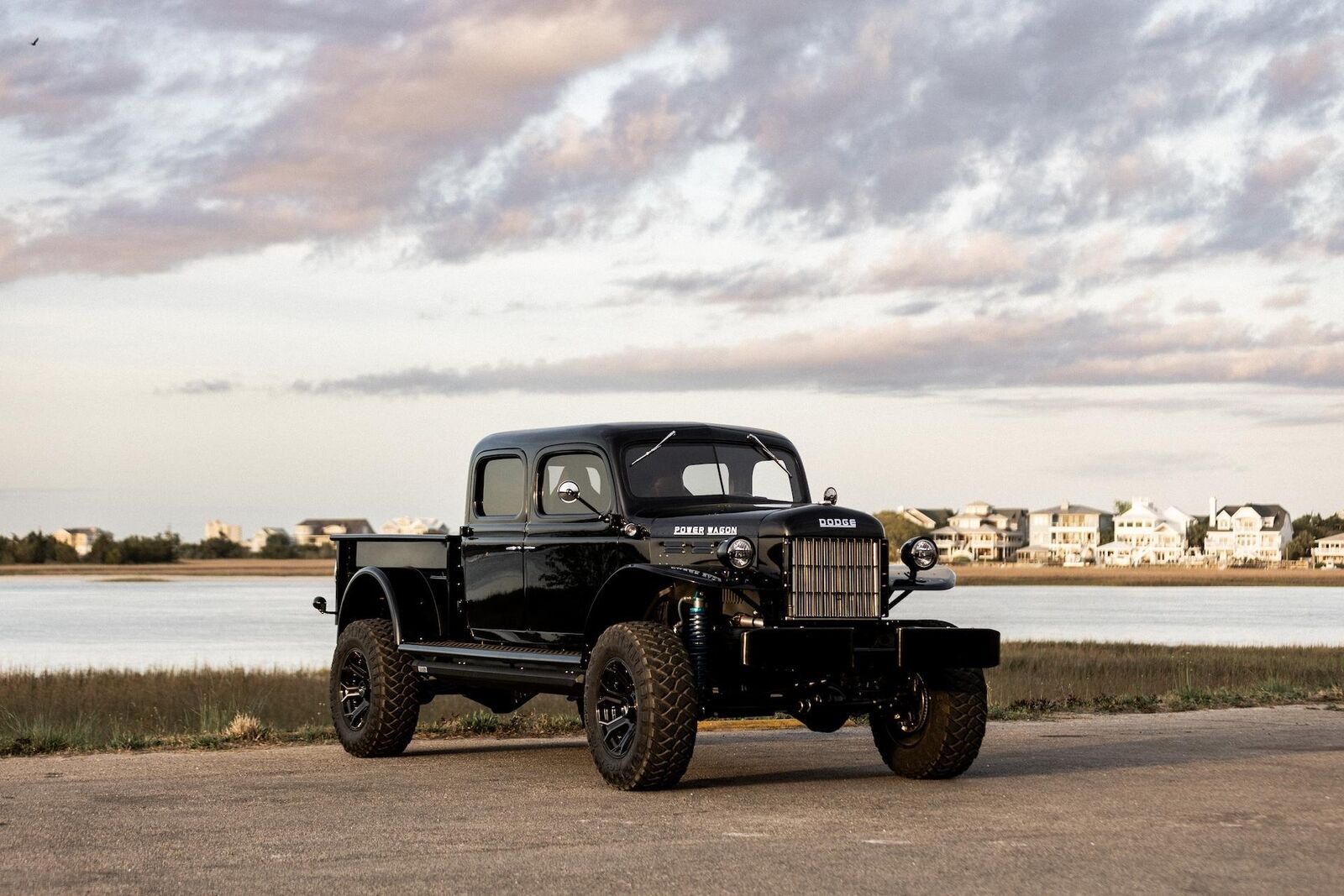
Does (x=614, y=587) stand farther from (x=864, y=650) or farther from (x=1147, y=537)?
(x=1147, y=537)

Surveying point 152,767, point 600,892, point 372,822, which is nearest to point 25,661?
point 152,767

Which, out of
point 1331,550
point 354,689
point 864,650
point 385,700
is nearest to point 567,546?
point 385,700

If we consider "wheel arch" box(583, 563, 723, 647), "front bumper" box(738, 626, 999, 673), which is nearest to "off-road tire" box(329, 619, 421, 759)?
"wheel arch" box(583, 563, 723, 647)

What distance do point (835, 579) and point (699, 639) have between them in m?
0.95

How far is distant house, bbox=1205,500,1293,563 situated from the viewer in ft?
568

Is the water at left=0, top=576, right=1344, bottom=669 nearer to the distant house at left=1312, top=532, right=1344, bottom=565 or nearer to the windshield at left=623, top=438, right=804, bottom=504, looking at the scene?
the windshield at left=623, top=438, right=804, bottom=504

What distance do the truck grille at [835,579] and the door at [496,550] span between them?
2.47m

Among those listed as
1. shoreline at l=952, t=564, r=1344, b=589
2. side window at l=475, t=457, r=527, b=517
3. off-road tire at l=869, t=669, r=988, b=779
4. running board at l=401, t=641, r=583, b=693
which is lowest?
shoreline at l=952, t=564, r=1344, b=589

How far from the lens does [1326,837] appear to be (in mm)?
8617

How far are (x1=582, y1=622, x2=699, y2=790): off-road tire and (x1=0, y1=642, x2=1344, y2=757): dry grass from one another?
180 inches

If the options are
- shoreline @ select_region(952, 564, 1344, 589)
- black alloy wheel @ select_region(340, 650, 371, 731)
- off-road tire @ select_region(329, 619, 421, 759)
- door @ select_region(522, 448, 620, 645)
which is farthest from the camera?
shoreline @ select_region(952, 564, 1344, 589)

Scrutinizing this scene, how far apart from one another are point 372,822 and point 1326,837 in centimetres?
510

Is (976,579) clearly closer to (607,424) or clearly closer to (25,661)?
(25,661)

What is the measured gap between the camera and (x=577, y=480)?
12039 mm
